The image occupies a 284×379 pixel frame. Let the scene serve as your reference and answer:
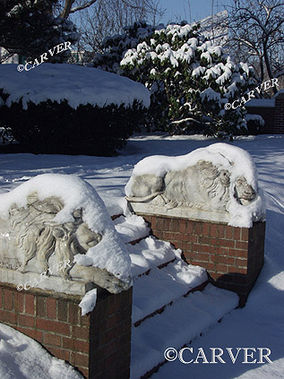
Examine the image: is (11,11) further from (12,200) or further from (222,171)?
(12,200)

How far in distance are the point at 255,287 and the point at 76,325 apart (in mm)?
2577

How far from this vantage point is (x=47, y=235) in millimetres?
2783

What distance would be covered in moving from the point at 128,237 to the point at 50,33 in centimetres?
1110

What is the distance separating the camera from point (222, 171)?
4633mm

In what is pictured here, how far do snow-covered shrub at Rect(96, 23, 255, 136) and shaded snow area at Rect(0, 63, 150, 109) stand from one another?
4.01 m

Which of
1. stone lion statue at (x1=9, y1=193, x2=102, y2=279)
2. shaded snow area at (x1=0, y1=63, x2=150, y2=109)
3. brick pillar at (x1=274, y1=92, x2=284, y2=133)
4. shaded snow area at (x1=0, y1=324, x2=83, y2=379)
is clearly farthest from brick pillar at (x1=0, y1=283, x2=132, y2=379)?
brick pillar at (x1=274, y1=92, x2=284, y2=133)

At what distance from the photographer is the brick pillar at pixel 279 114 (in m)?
19.5

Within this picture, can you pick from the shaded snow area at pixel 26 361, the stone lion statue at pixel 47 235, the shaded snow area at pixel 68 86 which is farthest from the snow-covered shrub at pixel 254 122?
the shaded snow area at pixel 26 361

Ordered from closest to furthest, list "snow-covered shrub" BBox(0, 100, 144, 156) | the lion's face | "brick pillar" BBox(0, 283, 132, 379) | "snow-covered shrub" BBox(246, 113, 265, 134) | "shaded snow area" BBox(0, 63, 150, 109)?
"brick pillar" BBox(0, 283, 132, 379) → the lion's face → "shaded snow area" BBox(0, 63, 150, 109) → "snow-covered shrub" BBox(0, 100, 144, 156) → "snow-covered shrub" BBox(246, 113, 265, 134)

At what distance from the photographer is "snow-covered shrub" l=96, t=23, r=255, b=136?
14492 mm

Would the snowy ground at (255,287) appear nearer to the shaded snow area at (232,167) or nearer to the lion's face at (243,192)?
the shaded snow area at (232,167)

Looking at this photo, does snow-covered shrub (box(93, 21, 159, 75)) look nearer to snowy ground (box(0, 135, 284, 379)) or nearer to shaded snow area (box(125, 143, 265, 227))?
snowy ground (box(0, 135, 284, 379))

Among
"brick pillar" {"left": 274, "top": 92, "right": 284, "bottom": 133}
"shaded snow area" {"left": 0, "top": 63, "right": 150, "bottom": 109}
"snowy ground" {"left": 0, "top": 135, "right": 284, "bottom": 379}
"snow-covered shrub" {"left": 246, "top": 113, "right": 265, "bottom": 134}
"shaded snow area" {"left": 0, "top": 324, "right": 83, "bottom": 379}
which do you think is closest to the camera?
"shaded snow area" {"left": 0, "top": 324, "right": 83, "bottom": 379}

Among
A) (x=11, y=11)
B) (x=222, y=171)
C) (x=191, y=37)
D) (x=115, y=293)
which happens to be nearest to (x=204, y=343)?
(x=115, y=293)
